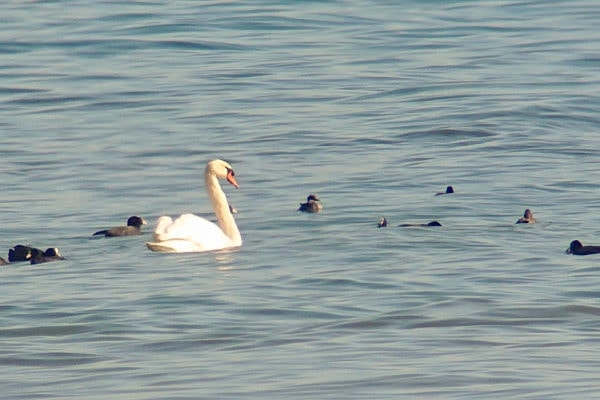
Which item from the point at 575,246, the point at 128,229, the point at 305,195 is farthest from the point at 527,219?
the point at 128,229

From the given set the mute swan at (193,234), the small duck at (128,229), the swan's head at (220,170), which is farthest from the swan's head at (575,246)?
the swan's head at (220,170)

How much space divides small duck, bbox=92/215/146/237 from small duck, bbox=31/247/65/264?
1.19 m

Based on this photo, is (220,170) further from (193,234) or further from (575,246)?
(575,246)

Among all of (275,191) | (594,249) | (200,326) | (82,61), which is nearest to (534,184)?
(275,191)

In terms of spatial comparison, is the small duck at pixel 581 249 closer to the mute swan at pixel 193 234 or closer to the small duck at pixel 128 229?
the mute swan at pixel 193 234

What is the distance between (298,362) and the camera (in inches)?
420

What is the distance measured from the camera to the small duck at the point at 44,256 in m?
14.8

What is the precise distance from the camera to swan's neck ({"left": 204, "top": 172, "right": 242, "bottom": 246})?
16.2 m

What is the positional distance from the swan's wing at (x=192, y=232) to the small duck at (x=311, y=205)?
1.10 meters

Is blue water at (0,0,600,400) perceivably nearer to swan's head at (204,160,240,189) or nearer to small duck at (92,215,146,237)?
small duck at (92,215,146,237)

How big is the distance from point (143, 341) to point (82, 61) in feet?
64.4

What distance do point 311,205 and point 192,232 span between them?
5.21 ft

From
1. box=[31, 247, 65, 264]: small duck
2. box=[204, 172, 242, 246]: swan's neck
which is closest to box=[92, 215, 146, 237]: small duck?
box=[204, 172, 242, 246]: swan's neck

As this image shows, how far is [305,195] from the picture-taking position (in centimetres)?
1858
